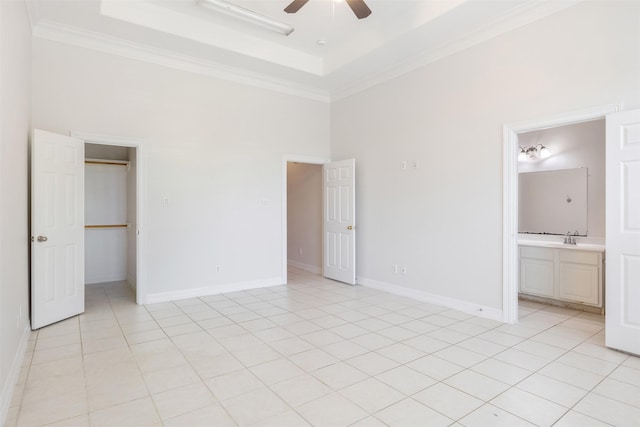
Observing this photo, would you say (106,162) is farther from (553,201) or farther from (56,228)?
(553,201)

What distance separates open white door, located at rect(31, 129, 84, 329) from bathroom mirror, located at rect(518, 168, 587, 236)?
613 centimetres

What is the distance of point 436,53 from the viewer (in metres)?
4.51

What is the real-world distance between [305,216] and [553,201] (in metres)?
4.27

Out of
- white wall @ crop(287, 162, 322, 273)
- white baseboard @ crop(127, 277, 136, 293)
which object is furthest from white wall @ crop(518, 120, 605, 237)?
white baseboard @ crop(127, 277, 136, 293)

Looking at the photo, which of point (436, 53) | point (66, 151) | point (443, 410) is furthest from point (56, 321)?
point (436, 53)

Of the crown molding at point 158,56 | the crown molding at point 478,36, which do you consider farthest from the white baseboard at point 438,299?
the crown molding at point 158,56

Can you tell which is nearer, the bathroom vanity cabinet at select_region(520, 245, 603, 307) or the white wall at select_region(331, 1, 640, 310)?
the white wall at select_region(331, 1, 640, 310)

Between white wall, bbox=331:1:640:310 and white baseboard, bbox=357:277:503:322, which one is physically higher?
white wall, bbox=331:1:640:310

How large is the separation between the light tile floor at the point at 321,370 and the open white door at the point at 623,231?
0.26 meters

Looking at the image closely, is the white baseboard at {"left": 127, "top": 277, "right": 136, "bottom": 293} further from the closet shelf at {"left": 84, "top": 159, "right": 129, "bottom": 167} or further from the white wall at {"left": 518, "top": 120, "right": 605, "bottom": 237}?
the white wall at {"left": 518, "top": 120, "right": 605, "bottom": 237}

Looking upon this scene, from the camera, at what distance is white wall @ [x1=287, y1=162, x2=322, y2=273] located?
22.5 feet

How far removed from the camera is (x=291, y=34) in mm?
4723

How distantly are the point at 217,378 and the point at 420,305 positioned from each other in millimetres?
2854

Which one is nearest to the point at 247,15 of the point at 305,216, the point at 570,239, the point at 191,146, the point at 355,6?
the point at 355,6
